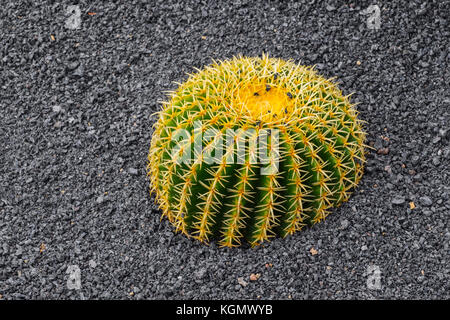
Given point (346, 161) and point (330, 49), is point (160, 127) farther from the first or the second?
point (330, 49)

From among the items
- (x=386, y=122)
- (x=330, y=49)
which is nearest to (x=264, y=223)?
(x=386, y=122)

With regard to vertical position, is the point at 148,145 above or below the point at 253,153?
below

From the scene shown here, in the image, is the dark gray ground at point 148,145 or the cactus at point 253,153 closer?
the cactus at point 253,153

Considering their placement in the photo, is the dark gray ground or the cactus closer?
the cactus

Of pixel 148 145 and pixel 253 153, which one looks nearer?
pixel 253 153
